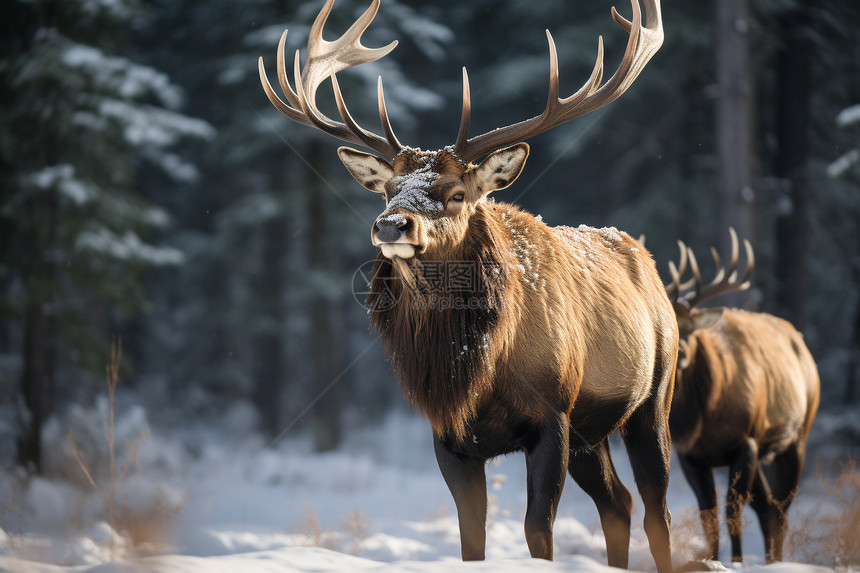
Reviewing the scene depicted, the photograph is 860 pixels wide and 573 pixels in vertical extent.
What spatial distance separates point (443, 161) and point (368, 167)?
58cm

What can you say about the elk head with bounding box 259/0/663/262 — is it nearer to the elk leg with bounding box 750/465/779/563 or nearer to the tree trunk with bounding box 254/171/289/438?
the elk leg with bounding box 750/465/779/563

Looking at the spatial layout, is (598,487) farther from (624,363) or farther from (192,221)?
(192,221)

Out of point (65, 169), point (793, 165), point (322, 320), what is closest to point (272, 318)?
point (322, 320)

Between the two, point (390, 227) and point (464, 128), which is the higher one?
point (464, 128)

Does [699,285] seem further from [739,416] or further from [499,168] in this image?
[499,168]

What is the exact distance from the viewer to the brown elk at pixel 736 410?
21.7 ft

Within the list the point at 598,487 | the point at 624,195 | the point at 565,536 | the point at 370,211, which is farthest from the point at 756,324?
the point at 370,211

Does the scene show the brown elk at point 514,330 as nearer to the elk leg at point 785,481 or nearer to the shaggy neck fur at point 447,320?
the shaggy neck fur at point 447,320

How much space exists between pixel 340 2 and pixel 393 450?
840cm

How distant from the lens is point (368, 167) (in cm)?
459

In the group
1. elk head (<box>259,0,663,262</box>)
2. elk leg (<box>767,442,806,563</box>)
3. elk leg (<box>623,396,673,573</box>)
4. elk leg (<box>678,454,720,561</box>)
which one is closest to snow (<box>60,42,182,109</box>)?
elk head (<box>259,0,663,262</box>)

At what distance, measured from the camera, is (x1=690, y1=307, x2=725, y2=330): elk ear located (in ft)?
22.3

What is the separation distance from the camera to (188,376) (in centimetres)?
1928

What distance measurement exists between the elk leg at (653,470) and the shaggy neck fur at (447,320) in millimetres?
1249
